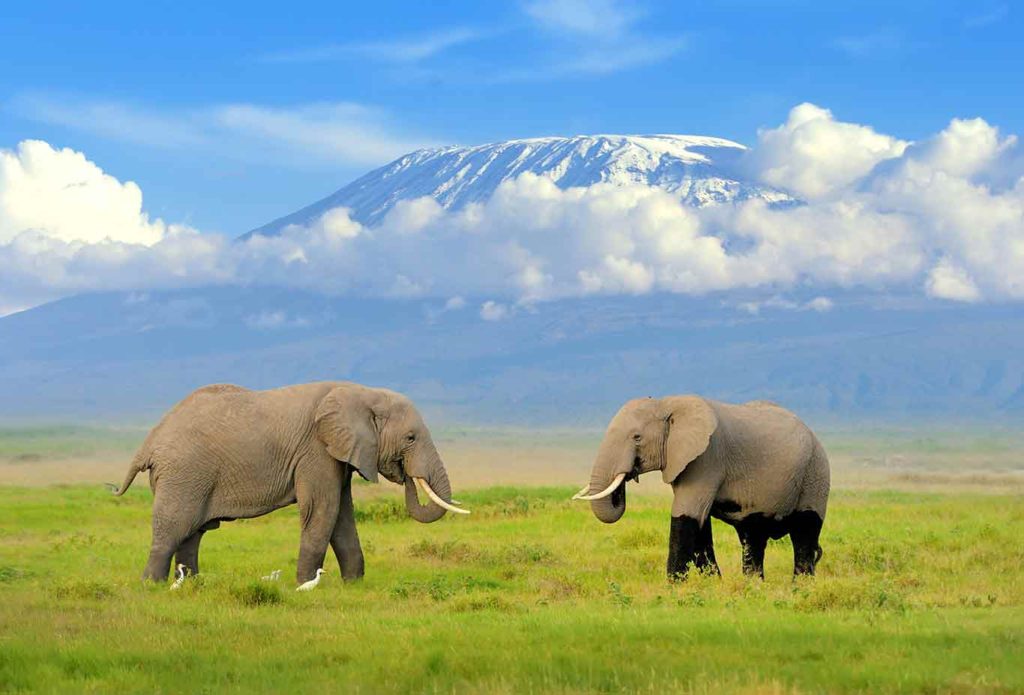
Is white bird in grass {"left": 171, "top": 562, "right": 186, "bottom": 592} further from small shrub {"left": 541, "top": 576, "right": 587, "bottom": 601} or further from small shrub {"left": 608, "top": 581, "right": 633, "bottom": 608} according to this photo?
small shrub {"left": 608, "top": 581, "right": 633, "bottom": 608}

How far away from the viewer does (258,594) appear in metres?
19.6

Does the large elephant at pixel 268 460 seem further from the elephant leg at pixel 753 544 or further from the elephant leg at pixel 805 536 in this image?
the elephant leg at pixel 805 536

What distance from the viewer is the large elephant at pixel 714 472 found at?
21.8 metres

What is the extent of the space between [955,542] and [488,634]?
1399 centimetres

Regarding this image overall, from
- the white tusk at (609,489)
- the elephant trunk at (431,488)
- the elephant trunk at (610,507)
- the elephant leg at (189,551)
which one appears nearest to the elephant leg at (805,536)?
the elephant trunk at (610,507)

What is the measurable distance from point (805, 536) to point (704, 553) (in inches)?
72.9

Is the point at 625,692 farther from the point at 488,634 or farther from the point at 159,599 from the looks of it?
the point at 159,599

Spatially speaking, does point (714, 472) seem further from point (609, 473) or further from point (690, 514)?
point (609, 473)

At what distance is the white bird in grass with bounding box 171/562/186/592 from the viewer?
808 inches

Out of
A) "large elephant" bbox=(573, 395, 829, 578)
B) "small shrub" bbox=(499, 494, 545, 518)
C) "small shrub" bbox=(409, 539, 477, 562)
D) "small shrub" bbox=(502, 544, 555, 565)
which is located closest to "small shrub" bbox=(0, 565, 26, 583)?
"small shrub" bbox=(409, 539, 477, 562)

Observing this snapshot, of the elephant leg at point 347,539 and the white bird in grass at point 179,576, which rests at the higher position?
the elephant leg at point 347,539

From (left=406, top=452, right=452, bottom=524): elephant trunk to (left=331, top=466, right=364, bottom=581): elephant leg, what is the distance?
2.91 feet

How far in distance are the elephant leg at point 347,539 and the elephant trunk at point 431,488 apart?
89 cm

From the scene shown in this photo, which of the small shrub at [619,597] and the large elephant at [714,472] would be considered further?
the large elephant at [714,472]
